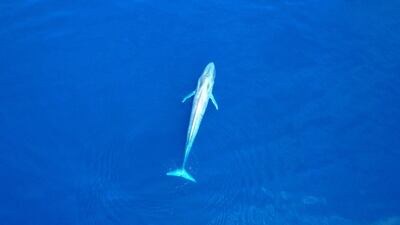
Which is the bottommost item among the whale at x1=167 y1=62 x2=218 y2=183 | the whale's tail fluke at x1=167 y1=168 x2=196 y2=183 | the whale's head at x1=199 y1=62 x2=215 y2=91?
the whale's tail fluke at x1=167 y1=168 x2=196 y2=183

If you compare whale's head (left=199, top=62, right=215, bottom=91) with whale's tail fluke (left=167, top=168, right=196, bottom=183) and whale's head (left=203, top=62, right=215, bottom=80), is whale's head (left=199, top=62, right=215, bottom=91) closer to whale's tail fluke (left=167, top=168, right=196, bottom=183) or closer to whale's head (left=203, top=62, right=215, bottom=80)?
whale's head (left=203, top=62, right=215, bottom=80)

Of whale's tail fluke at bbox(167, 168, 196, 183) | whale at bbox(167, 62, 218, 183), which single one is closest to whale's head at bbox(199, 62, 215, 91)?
whale at bbox(167, 62, 218, 183)

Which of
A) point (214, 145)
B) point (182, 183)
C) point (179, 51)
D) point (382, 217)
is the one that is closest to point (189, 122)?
point (214, 145)

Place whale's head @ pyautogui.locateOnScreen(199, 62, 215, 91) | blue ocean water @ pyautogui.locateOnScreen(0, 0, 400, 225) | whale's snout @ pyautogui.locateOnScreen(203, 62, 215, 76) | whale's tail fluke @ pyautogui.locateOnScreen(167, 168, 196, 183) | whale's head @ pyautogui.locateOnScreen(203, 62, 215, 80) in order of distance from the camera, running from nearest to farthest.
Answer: whale's tail fluke @ pyautogui.locateOnScreen(167, 168, 196, 183) < blue ocean water @ pyautogui.locateOnScreen(0, 0, 400, 225) < whale's head @ pyautogui.locateOnScreen(199, 62, 215, 91) < whale's head @ pyautogui.locateOnScreen(203, 62, 215, 80) < whale's snout @ pyautogui.locateOnScreen(203, 62, 215, 76)

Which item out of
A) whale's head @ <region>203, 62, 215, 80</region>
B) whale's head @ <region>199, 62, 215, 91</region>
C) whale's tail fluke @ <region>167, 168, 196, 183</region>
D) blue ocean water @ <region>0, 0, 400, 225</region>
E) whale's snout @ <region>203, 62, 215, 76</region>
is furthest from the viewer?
whale's snout @ <region>203, 62, 215, 76</region>

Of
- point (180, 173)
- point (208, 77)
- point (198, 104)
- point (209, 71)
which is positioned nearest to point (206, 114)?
point (198, 104)

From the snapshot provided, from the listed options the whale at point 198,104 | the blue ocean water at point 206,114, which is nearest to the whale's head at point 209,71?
the whale at point 198,104

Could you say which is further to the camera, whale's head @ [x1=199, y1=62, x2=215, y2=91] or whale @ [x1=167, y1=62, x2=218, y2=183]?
whale's head @ [x1=199, y1=62, x2=215, y2=91]

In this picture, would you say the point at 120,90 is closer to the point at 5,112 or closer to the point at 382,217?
the point at 5,112
